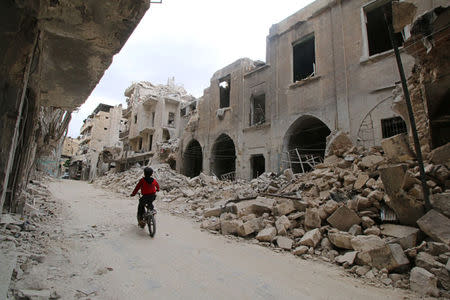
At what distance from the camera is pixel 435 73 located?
211 inches

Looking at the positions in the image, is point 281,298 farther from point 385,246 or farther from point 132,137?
point 132,137

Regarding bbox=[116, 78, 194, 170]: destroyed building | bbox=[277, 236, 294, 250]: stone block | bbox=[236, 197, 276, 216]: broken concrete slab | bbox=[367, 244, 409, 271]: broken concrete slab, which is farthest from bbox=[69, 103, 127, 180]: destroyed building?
bbox=[367, 244, 409, 271]: broken concrete slab

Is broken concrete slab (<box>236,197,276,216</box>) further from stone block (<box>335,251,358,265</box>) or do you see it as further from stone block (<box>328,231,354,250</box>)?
stone block (<box>335,251,358,265</box>)

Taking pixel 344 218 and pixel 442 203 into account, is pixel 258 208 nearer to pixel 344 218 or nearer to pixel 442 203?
pixel 344 218

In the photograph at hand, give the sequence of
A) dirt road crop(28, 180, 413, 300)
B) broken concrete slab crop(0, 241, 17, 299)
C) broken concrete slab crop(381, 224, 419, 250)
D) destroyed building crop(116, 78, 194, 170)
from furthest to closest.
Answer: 1. destroyed building crop(116, 78, 194, 170)
2. broken concrete slab crop(381, 224, 419, 250)
3. dirt road crop(28, 180, 413, 300)
4. broken concrete slab crop(0, 241, 17, 299)

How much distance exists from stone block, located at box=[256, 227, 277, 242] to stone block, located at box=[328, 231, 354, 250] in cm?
112

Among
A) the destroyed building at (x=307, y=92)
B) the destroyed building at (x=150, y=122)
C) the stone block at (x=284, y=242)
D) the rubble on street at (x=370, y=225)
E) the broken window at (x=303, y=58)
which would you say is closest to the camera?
the rubble on street at (x=370, y=225)

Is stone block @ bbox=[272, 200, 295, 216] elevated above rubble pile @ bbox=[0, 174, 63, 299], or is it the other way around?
stone block @ bbox=[272, 200, 295, 216]

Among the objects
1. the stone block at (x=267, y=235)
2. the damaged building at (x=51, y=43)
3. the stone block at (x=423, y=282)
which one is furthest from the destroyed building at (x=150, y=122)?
the stone block at (x=423, y=282)

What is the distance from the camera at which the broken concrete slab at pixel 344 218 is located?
4.64m

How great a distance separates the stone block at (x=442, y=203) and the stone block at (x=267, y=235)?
2843 millimetres

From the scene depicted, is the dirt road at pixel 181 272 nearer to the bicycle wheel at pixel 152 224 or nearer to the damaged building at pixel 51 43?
the bicycle wheel at pixel 152 224

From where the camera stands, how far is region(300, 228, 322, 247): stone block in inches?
175

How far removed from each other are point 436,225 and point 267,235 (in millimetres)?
2780
